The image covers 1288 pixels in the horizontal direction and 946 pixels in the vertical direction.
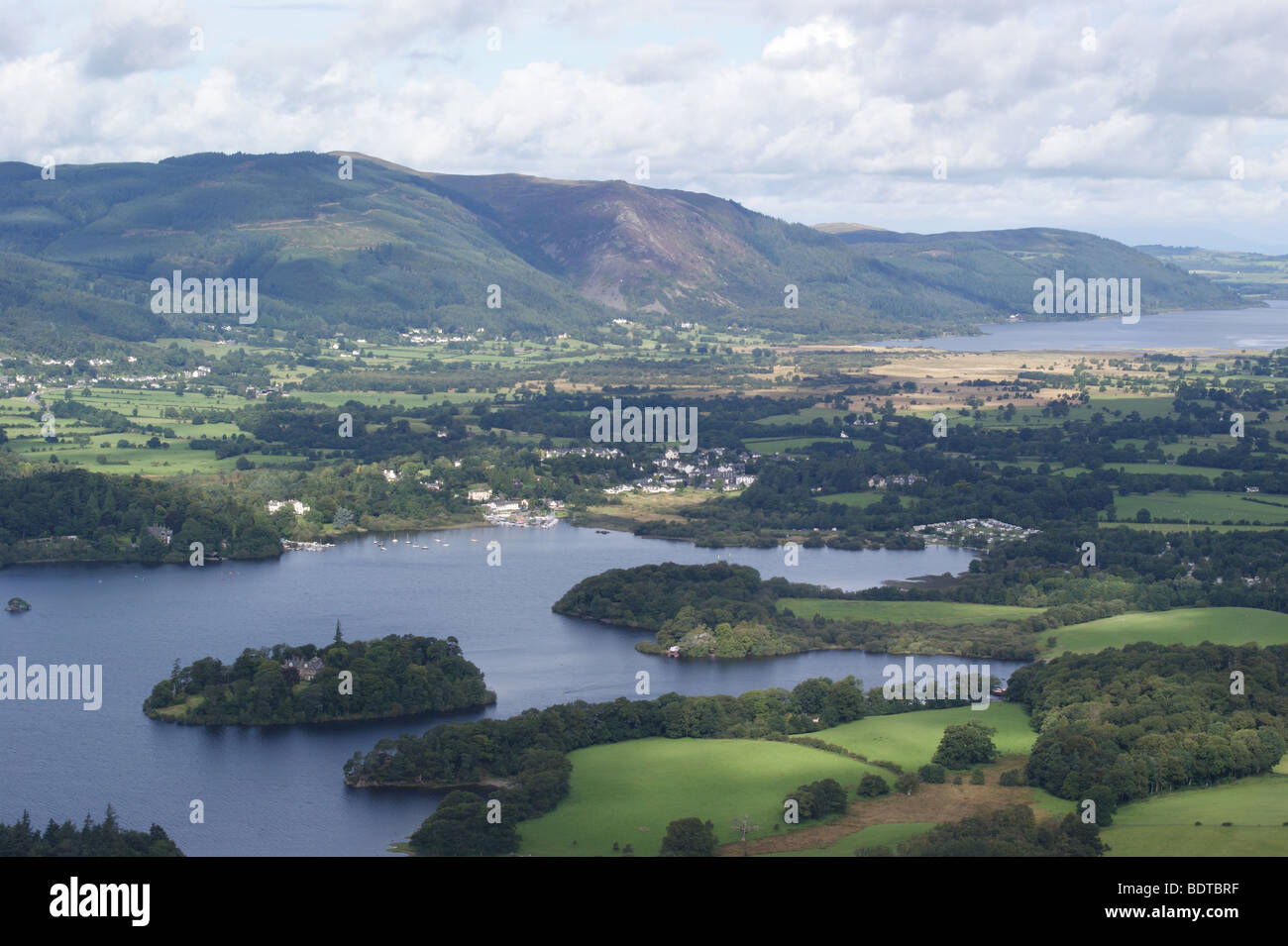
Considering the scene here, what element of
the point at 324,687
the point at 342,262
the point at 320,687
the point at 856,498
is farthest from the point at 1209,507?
the point at 342,262

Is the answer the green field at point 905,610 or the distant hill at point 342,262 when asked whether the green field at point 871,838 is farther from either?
the distant hill at point 342,262

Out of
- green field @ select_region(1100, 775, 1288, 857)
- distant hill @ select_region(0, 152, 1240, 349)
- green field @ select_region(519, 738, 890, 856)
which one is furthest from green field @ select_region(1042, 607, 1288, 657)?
distant hill @ select_region(0, 152, 1240, 349)

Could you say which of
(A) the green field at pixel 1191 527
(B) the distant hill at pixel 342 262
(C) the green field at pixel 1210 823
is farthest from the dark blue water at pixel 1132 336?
(C) the green field at pixel 1210 823

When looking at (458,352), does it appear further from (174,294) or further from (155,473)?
(155,473)

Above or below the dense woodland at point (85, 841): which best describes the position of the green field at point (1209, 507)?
above

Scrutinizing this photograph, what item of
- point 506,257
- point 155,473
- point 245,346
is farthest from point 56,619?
point 506,257

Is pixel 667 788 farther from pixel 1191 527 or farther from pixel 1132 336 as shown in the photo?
pixel 1132 336
